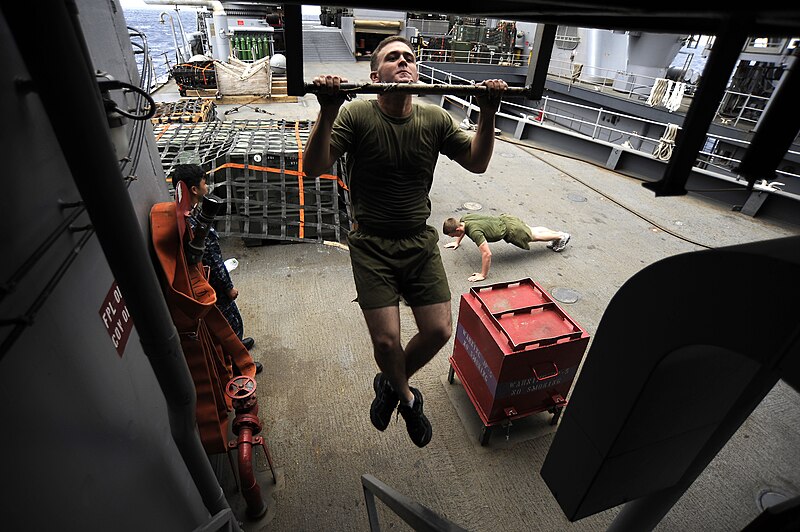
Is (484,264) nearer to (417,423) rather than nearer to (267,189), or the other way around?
(417,423)

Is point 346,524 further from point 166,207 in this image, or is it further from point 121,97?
point 121,97

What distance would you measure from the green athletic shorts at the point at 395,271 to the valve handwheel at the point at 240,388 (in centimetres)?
123

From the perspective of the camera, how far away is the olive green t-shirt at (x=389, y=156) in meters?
3.10

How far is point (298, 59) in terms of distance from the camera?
194 cm

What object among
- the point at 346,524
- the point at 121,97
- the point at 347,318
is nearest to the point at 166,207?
A: the point at 121,97

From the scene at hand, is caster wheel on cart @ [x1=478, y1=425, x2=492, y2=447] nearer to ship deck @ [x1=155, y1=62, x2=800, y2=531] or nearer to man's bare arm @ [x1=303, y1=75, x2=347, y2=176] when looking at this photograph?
ship deck @ [x1=155, y1=62, x2=800, y2=531]

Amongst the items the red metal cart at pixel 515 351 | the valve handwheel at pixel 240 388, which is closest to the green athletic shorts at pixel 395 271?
the red metal cart at pixel 515 351

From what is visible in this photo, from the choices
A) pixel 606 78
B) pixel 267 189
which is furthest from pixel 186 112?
pixel 606 78

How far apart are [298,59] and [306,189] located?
613 cm

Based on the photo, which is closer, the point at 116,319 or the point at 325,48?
the point at 116,319

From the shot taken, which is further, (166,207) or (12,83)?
(166,207)

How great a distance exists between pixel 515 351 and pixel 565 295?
11.6 feet

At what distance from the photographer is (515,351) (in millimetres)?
3664

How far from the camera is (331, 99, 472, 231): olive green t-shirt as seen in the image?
3098 millimetres
